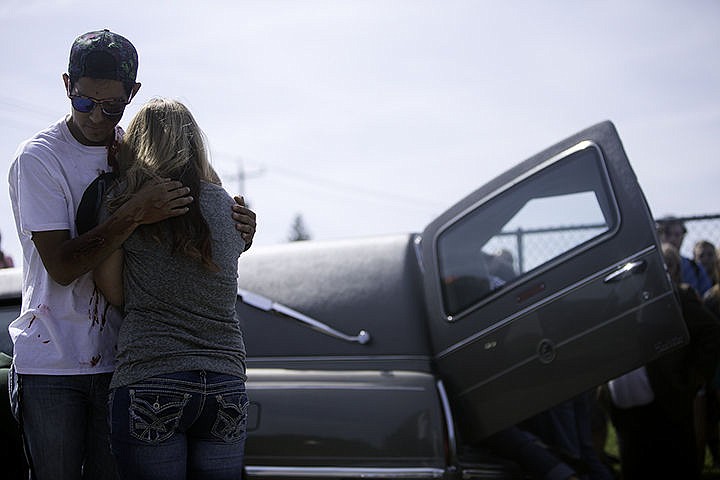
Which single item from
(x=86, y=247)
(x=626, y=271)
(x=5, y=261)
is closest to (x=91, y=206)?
(x=86, y=247)

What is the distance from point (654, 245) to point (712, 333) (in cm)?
130

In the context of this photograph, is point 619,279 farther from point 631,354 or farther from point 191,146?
point 191,146

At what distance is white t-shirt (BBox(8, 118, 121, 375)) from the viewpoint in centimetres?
224

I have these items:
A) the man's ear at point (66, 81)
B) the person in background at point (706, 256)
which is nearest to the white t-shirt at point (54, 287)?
the man's ear at point (66, 81)

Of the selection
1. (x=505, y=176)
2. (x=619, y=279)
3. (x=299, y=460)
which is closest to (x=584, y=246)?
(x=619, y=279)

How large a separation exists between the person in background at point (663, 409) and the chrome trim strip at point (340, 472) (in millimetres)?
1995

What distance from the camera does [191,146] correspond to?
2342 millimetres

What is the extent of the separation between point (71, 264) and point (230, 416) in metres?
0.56

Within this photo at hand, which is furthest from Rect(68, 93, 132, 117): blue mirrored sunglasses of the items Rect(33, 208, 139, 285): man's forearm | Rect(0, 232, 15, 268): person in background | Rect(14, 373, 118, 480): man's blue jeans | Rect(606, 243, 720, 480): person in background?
Rect(0, 232, 15, 268): person in background

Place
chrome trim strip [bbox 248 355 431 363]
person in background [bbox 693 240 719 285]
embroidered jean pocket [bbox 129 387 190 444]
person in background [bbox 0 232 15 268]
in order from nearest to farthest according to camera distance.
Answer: embroidered jean pocket [bbox 129 387 190 444]
chrome trim strip [bbox 248 355 431 363]
person in background [bbox 0 232 15 268]
person in background [bbox 693 240 719 285]

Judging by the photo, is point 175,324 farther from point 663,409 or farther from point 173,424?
point 663,409

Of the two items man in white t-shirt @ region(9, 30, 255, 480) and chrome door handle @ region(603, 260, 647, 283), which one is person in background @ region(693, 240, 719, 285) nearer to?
chrome door handle @ region(603, 260, 647, 283)

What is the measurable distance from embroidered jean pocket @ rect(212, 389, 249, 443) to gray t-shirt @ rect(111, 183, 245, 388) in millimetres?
65

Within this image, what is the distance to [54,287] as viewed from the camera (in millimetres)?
2289
